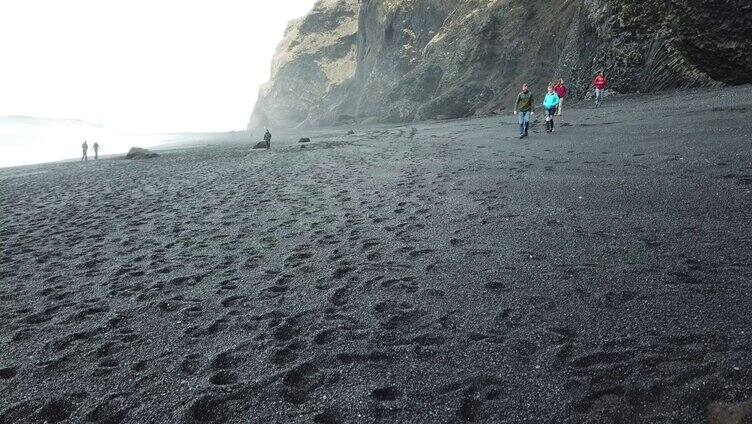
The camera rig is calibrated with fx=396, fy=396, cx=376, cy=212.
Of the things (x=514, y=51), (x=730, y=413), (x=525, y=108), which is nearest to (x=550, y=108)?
(x=525, y=108)

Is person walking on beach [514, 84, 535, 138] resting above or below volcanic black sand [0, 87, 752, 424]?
above

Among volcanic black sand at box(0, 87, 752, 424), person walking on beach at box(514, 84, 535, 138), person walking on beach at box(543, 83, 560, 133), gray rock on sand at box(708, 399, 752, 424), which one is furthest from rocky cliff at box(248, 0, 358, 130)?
gray rock on sand at box(708, 399, 752, 424)

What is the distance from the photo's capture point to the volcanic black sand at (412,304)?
11.0ft

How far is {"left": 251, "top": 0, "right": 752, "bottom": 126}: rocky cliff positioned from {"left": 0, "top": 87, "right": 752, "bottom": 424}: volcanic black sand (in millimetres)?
14662

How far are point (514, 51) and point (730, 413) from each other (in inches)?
1818

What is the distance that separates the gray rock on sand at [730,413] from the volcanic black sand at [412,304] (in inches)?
4.2

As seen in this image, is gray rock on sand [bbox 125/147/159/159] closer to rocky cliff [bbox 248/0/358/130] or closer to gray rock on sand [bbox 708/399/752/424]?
gray rock on sand [bbox 708/399/752/424]

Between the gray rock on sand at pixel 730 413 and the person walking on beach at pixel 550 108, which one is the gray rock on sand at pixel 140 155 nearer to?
the person walking on beach at pixel 550 108

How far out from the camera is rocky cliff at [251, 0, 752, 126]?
70.0 feet

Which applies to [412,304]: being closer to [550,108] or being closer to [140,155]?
[550,108]

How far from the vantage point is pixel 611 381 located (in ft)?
10.7

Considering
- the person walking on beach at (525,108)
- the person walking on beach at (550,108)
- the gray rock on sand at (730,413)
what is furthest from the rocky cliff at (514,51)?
the gray rock on sand at (730,413)

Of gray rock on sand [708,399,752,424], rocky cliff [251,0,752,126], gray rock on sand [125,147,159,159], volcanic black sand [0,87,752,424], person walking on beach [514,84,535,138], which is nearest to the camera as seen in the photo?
gray rock on sand [708,399,752,424]

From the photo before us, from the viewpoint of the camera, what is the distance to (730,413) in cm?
264
